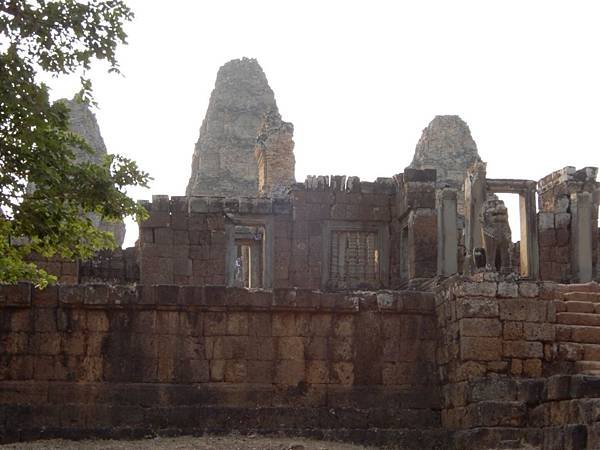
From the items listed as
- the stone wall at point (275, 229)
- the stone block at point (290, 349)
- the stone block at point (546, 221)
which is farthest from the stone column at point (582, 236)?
the stone block at point (290, 349)

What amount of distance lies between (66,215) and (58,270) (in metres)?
11.0

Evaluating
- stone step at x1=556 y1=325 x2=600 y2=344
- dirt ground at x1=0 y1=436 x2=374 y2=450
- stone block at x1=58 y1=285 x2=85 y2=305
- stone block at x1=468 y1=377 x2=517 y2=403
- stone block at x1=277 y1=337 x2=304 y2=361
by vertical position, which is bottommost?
dirt ground at x1=0 y1=436 x2=374 y2=450

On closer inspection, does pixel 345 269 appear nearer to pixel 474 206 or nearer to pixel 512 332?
pixel 474 206

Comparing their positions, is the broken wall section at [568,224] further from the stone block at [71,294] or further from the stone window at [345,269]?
the stone block at [71,294]

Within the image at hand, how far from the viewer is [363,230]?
78.7ft

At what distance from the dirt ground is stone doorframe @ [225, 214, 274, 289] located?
32.7ft

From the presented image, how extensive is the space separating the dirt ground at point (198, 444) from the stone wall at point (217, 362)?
0.32m

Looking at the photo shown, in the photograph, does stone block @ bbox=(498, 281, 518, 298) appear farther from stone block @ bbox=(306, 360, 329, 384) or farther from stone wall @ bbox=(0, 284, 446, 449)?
stone block @ bbox=(306, 360, 329, 384)

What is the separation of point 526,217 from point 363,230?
16.1 feet

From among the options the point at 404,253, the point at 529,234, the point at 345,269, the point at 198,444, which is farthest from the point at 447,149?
the point at 198,444

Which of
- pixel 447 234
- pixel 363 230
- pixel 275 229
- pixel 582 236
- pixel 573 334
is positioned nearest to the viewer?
pixel 573 334

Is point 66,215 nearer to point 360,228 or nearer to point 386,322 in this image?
point 386,322

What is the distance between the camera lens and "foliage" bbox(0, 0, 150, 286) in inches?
485

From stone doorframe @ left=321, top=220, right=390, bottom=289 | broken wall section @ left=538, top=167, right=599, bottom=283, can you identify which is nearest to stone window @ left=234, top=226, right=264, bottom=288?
stone doorframe @ left=321, top=220, right=390, bottom=289
